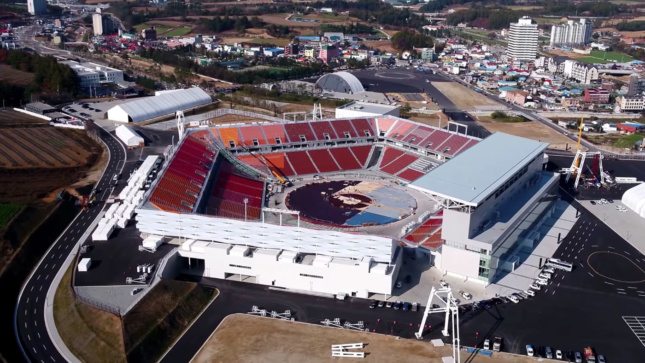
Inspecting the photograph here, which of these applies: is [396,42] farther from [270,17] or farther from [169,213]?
[169,213]

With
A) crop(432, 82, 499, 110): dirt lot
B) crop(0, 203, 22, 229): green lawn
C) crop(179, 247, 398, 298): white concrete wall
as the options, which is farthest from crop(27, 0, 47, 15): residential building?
crop(179, 247, 398, 298): white concrete wall

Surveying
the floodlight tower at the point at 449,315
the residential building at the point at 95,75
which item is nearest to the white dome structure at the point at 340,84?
the residential building at the point at 95,75

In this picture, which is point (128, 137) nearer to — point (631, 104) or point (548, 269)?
point (548, 269)

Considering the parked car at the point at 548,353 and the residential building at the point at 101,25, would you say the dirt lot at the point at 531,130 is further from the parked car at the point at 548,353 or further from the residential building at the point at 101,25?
the residential building at the point at 101,25

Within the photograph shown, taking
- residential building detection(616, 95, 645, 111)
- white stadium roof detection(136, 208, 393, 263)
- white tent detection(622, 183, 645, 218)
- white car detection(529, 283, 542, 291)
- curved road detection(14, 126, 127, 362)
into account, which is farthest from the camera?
residential building detection(616, 95, 645, 111)

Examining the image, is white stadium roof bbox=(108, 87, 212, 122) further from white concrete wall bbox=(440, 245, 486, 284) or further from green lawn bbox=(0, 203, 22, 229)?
white concrete wall bbox=(440, 245, 486, 284)

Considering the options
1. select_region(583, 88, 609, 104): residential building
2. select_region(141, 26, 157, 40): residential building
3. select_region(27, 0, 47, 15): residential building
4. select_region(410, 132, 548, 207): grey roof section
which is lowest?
select_region(583, 88, 609, 104): residential building
